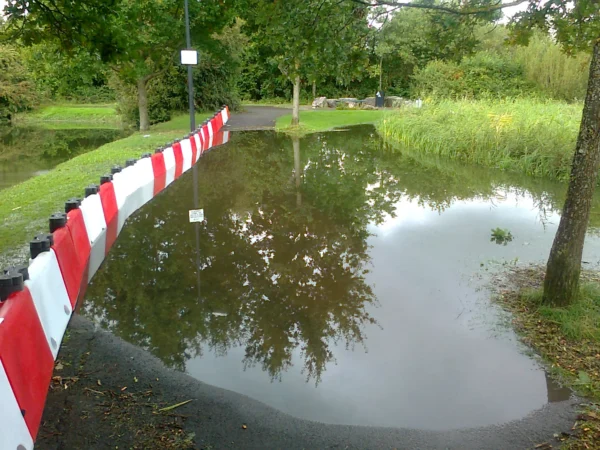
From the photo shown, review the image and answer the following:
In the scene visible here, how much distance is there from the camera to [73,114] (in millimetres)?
41219

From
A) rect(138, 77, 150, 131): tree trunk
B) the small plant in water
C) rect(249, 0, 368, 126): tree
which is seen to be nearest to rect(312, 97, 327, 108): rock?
rect(138, 77, 150, 131): tree trunk

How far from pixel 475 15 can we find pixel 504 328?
3067 mm

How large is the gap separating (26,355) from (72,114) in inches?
1632

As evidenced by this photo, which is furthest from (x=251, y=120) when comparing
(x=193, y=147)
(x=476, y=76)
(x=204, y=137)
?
(x=476, y=76)

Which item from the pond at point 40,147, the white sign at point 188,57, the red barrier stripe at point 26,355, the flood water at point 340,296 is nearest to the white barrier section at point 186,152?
the flood water at point 340,296

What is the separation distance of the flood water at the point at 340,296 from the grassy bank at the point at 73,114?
30.4 metres

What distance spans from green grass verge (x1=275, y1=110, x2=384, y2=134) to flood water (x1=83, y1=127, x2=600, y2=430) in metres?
13.6

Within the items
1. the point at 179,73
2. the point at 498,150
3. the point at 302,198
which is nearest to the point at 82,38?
the point at 302,198

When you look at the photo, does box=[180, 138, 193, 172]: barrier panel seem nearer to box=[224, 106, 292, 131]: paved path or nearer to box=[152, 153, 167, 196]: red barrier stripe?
box=[152, 153, 167, 196]: red barrier stripe

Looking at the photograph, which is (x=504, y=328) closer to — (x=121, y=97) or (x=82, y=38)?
(x=82, y=38)

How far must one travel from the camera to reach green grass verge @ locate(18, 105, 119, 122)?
39.3 meters

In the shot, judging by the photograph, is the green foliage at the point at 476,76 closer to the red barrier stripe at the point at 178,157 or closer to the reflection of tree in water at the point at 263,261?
the reflection of tree in water at the point at 263,261

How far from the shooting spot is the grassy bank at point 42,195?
776cm

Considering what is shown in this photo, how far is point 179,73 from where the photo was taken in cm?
2950
